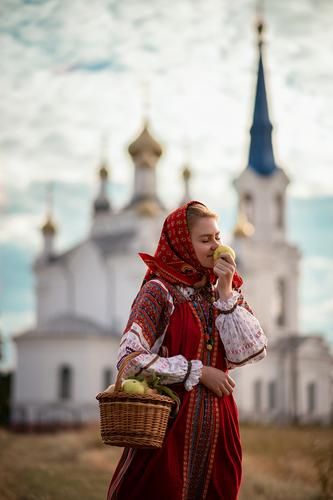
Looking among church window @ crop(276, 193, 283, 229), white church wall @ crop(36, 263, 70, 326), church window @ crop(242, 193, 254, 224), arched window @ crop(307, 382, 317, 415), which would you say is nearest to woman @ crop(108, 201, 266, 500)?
white church wall @ crop(36, 263, 70, 326)

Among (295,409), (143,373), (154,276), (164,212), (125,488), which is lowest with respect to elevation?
(295,409)

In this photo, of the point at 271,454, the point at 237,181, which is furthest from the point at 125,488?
the point at 237,181

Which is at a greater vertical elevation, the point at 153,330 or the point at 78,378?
the point at 153,330

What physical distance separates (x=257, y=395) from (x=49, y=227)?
35.1ft

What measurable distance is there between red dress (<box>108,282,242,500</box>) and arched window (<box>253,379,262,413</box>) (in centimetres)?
3019

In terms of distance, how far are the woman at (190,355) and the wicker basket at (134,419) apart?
0.23 metres

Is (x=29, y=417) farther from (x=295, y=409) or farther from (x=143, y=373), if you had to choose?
(x=143, y=373)

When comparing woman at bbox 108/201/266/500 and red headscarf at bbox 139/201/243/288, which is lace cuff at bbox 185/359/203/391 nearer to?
woman at bbox 108/201/266/500

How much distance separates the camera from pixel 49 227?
37125 mm

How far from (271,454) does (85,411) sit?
45.6ft

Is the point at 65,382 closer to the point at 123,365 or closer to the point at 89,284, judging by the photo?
the point at 89,284

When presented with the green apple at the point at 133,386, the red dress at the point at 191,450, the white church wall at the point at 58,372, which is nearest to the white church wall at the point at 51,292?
the white church wall at the point at 58,372

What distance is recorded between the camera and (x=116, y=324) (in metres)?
32.4

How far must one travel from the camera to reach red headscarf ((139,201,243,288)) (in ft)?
14.5
